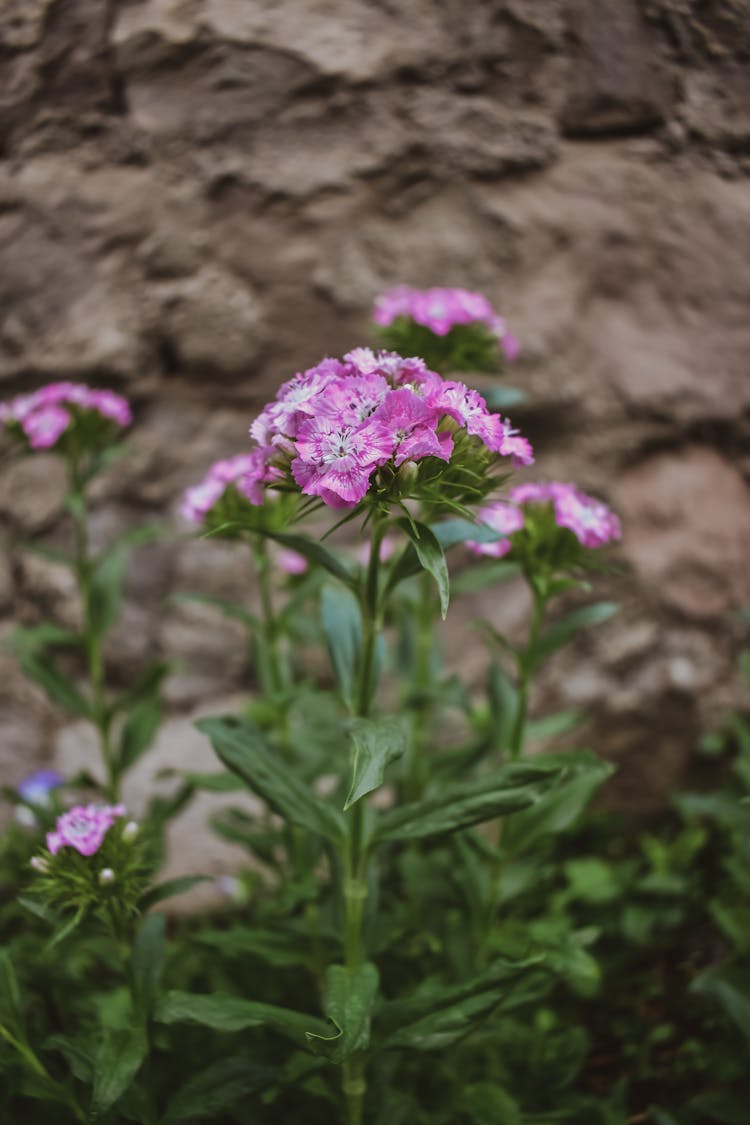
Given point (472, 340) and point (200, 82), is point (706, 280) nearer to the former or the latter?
point (472, 340)

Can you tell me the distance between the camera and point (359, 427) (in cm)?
114

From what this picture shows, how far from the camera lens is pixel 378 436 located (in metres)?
1.14

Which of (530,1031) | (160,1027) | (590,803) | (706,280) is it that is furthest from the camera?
(590,803)

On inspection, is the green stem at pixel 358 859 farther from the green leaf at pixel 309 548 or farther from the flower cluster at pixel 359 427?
the flower cluster at pixel 359 427

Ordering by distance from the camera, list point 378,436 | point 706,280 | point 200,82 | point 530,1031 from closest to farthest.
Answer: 1. point 378,436
2. point 530,1031
3. point 200,82
4. point 706,280

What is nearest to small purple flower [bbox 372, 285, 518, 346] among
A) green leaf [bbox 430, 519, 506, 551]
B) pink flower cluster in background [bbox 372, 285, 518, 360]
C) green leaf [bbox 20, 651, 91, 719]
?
pink flower cluster in background [bbox 372, 285, 518, 360]

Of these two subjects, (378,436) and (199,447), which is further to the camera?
(199,447)

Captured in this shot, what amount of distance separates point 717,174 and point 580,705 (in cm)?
146

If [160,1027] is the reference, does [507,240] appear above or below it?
above

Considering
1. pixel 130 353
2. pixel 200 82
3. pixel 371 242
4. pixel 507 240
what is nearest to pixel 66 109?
pixel 200 82

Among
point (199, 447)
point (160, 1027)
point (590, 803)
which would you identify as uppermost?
point (199, 447)

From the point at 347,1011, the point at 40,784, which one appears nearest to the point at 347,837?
the point at 347,1011

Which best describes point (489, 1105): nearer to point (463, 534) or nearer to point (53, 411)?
point (463, 534)

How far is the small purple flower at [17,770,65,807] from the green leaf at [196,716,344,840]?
96cm
